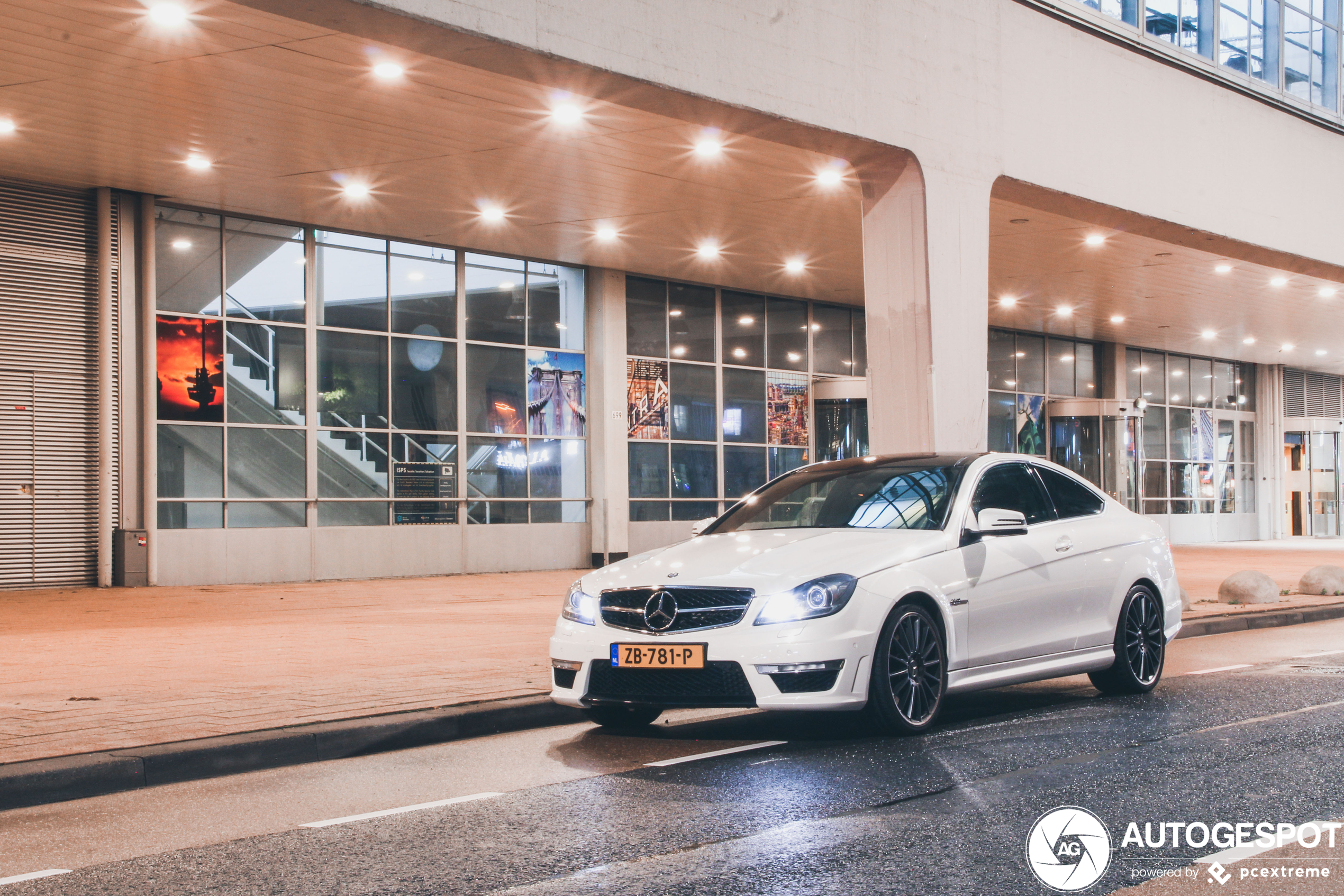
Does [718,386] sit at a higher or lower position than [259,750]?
higher

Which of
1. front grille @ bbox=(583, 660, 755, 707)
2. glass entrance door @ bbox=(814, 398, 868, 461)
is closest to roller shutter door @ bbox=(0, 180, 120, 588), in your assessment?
front grille @ bbox=(583, 660, 755, 707)

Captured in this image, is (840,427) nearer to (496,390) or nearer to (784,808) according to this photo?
(496,390)

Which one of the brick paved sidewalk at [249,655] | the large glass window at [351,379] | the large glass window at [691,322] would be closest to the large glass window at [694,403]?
the large glass window at [691,322]

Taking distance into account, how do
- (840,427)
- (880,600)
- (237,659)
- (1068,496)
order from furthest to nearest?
1. (840,427)
2. (237,659)
3. (1068,496)
4. (880,600)

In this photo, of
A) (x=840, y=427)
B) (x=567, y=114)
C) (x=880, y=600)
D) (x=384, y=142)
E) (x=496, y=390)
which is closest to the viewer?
(x=880, y=600)

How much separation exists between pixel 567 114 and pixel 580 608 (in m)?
8.64

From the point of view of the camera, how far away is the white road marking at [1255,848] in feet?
15.2

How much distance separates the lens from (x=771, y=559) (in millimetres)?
7027

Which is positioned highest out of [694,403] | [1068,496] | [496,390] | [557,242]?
[557,242]

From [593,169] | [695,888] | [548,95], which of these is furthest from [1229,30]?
[695,888]

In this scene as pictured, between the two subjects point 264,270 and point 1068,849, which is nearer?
point 1068,849

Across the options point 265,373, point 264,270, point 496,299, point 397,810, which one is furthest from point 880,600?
point 496,299

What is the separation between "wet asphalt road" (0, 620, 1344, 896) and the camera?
4500 millimetres

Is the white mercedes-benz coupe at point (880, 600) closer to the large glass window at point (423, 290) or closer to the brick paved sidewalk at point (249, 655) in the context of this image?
the brick paved sidewalk at point (249, 655)
